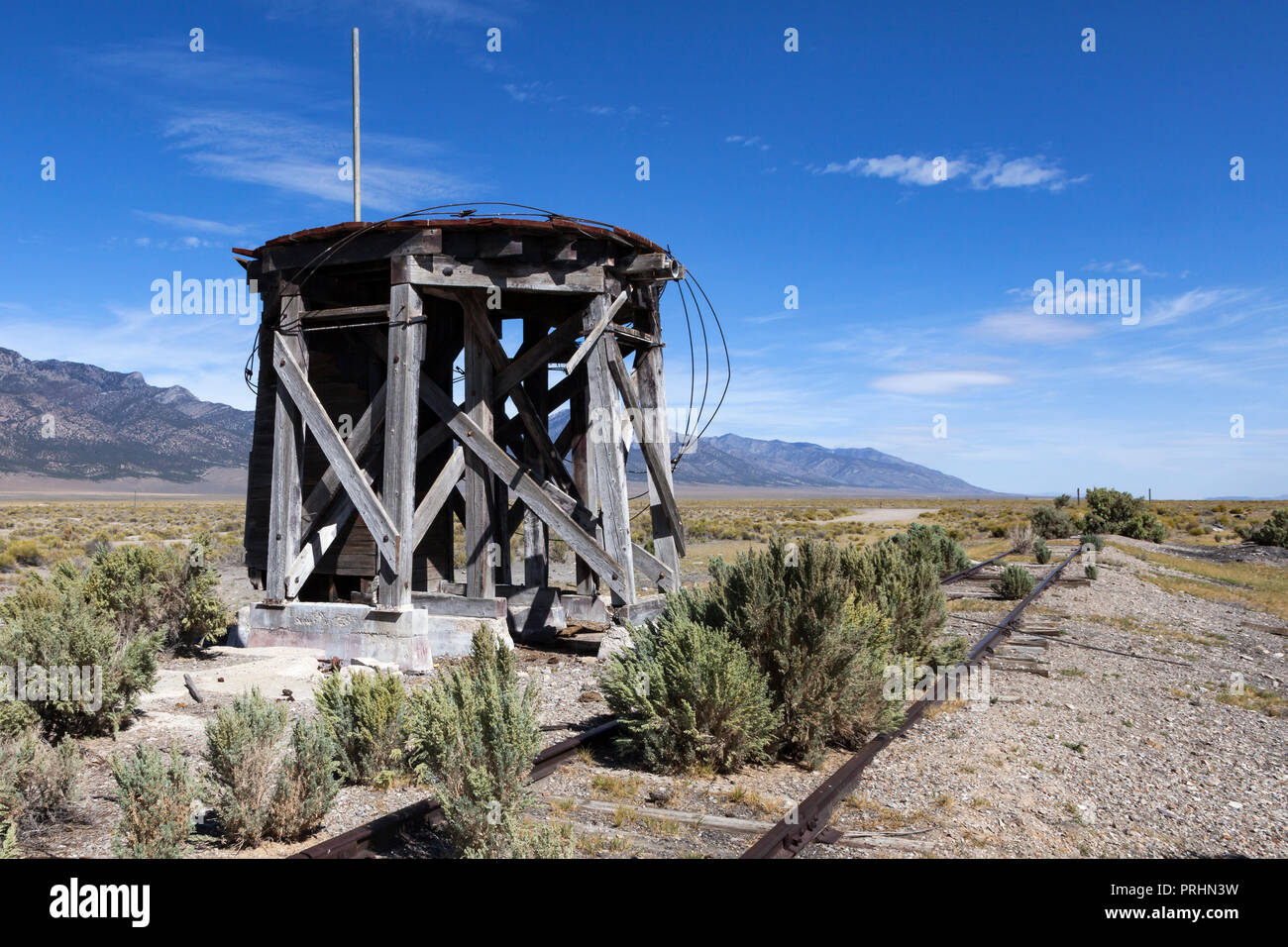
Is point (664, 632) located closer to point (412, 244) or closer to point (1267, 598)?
point (412, 244)

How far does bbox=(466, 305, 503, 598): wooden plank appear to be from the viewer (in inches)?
401

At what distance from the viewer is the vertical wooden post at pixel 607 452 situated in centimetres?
963

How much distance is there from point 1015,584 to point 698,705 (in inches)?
433

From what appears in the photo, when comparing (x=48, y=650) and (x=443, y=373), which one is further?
(x=443, y=373)

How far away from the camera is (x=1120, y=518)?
116ft

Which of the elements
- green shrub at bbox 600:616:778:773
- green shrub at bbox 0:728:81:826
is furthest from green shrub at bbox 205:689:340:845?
green shrub at bbox 600:616:778:773

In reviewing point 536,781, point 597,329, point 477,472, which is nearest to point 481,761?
point 536,781

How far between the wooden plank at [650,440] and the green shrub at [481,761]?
17.1 ft

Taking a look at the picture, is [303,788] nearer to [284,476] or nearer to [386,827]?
[386,827]

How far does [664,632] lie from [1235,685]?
20.6 ft

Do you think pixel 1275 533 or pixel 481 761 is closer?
pixel 481 761

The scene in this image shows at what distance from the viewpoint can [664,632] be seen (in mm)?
6312

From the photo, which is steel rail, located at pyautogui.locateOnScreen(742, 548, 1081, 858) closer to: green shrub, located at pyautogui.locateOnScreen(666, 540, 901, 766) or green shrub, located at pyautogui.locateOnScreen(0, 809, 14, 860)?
green shrub, located at pyautogui.locateOnScreen(666, 540, 901, 766)
